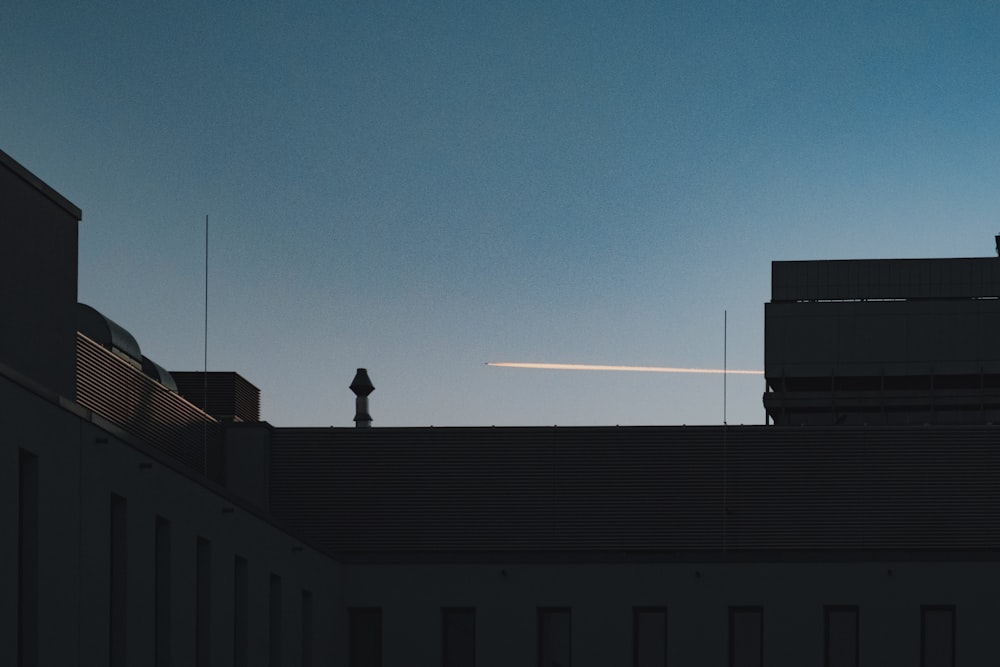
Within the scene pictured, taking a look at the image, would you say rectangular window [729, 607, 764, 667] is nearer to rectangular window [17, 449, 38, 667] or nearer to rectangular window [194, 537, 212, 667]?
rectangular window [194, 537, 212, 667]

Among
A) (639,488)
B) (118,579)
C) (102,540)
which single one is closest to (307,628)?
(639,488)

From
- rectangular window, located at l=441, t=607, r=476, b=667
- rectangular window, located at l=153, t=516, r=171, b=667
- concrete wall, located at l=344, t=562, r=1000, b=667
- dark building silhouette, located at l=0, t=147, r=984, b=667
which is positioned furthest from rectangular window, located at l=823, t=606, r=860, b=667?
rectangular window, located at l=153, t=516, r=171, b=667

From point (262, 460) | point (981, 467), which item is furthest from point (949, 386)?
point (262, 460)

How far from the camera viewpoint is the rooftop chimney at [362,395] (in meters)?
52.6

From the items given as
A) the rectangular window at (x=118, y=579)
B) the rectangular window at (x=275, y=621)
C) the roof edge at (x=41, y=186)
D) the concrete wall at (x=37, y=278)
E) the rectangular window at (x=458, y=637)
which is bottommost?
the rectangular window at (x=458, y=637)

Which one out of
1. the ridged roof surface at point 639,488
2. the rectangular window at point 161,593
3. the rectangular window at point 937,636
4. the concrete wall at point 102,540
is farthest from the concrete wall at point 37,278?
the rectangular window at point 937,636

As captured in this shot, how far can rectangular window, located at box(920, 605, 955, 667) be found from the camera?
43.8 meters

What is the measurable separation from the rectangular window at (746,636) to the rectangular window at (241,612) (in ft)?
48.0

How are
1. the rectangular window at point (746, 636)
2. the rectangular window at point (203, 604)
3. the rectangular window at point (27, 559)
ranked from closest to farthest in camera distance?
the rectangular window at point (27, 559) → the rectangular window at point (203, 604) → the rectangular window at point (746, 636)

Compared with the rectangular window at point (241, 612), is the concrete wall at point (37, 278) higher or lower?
higher

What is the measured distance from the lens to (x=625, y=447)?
4731cm

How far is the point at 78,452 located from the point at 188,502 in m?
6.04

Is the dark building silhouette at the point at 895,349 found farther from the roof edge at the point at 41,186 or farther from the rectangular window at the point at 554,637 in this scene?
Answer: the roof edge at the point at 41,186

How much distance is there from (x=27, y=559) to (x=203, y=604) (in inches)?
359
